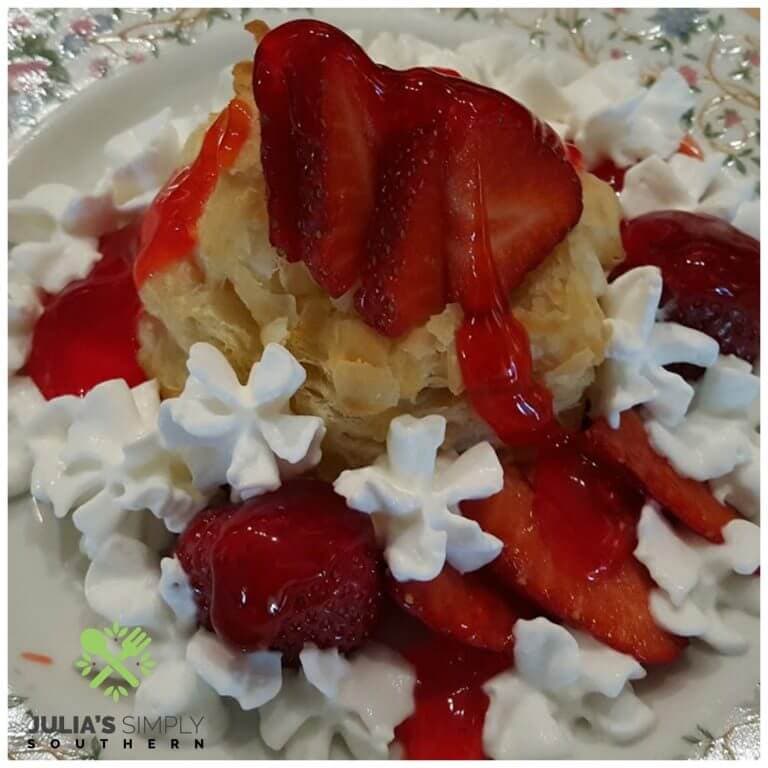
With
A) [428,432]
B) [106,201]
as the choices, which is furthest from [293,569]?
[106,201]

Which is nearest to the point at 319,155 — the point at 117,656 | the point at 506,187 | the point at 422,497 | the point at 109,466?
the point at 506,187

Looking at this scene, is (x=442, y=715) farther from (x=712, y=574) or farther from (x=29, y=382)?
(x=29, y=382)

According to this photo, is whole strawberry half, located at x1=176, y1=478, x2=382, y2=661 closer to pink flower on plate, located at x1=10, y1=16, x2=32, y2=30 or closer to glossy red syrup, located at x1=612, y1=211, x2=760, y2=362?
glossy red syrup, located at x1=612, y1=211, x2=760, y2=362

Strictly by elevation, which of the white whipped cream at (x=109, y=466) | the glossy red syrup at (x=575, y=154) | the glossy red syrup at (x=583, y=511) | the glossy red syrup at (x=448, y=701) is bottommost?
the glossy red syrup at (x=448, y=701)

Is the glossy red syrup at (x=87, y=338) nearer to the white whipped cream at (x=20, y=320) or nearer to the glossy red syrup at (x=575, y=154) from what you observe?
the white whipped cream at (x=20, y=320)

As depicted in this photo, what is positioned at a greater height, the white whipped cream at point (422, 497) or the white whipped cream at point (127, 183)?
the white whipped cream at point (127, 183)

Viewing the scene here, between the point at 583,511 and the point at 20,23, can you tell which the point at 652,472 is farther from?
the point at 20,23

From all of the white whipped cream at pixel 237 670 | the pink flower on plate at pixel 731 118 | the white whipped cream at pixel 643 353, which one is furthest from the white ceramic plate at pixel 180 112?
the white whipped cream at pixel 643 353
